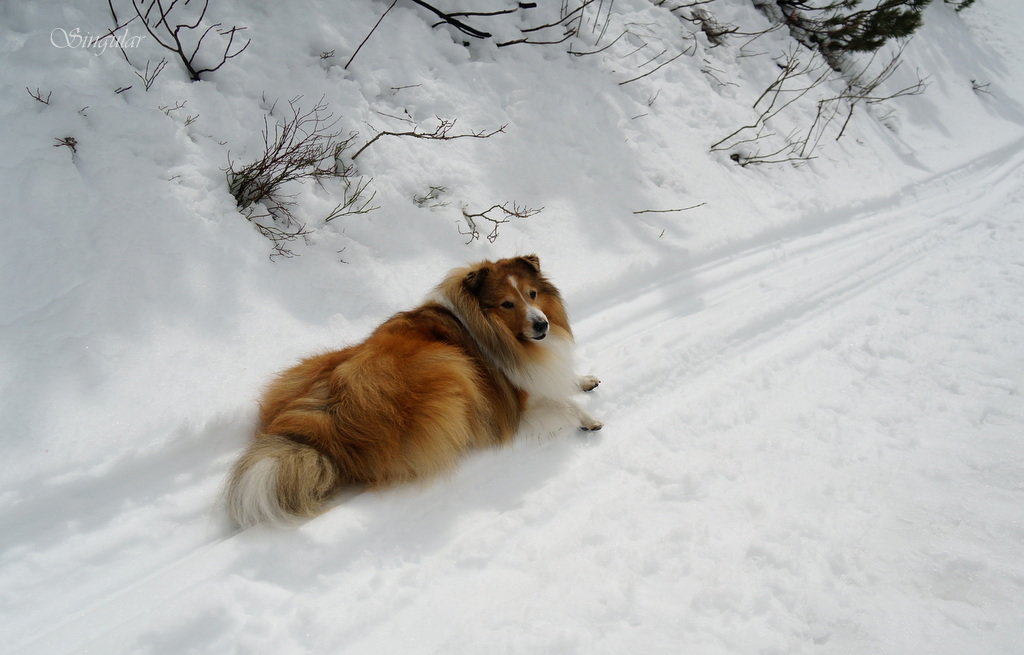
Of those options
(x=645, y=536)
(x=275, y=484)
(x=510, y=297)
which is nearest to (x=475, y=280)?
(x=510, y=297)

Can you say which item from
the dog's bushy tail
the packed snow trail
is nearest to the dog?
the dog's bushy tail

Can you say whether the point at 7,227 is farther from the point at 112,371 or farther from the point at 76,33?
the point at 76,33

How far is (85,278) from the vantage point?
9.61 ft

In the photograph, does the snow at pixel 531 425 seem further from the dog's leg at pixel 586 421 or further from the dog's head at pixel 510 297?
the dog's head at pixel 510 297

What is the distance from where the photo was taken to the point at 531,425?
117 inches

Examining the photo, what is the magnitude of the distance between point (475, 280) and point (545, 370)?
64cm

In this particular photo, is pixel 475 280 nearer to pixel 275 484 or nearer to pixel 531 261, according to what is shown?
pixel 531 261

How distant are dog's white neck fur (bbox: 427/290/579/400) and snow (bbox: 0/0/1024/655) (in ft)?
0.78

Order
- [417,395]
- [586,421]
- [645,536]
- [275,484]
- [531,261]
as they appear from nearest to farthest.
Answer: [275,484] → [645,536] → [417,395] → [586,421] → [531,261]

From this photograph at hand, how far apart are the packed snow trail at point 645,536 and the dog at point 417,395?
0.15 meters

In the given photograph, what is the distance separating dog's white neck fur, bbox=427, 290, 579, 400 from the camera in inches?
117

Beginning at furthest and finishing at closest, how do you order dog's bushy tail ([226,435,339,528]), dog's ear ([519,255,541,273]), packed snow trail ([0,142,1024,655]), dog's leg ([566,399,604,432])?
dog's ear ([519,255,541,273])
dog's leg ([566,399,604,432])
dog's bushy tail ([226,435,339,528])
packed snow trail ([0,142,1024,655])

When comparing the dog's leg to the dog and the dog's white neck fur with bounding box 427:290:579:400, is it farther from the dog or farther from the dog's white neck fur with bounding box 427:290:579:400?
the dog's white neck fur with bounding box 427:290:579:400

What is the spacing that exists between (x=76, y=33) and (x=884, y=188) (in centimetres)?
812
